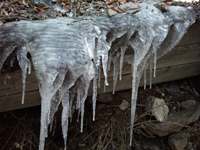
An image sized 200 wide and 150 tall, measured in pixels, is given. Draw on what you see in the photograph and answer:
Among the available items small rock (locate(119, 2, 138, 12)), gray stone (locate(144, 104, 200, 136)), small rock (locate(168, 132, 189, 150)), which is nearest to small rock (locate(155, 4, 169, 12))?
small rock (locate(119, 2, 138, 12))

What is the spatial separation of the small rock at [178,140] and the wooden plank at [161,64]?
109 cm

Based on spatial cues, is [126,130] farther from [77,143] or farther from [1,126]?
[1,126]

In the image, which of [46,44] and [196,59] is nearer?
[46,44]

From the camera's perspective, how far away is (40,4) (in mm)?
1568

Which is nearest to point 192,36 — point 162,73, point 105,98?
point 162,73

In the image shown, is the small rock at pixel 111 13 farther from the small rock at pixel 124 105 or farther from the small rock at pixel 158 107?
the small rock at pixel 158 107

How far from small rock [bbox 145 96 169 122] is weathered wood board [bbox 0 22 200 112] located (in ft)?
1.12

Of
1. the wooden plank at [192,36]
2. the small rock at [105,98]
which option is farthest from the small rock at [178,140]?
the wooden plank at [192,36]

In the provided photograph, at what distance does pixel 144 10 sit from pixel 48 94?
107 centimetres

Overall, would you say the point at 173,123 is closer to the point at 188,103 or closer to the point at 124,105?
the point at 188,103

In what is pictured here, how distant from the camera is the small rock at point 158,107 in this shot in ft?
8.48

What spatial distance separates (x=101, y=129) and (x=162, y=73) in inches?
46.6

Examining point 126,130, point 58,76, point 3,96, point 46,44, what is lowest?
point 126,130

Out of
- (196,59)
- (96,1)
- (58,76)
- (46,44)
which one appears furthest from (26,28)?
(196,59)
